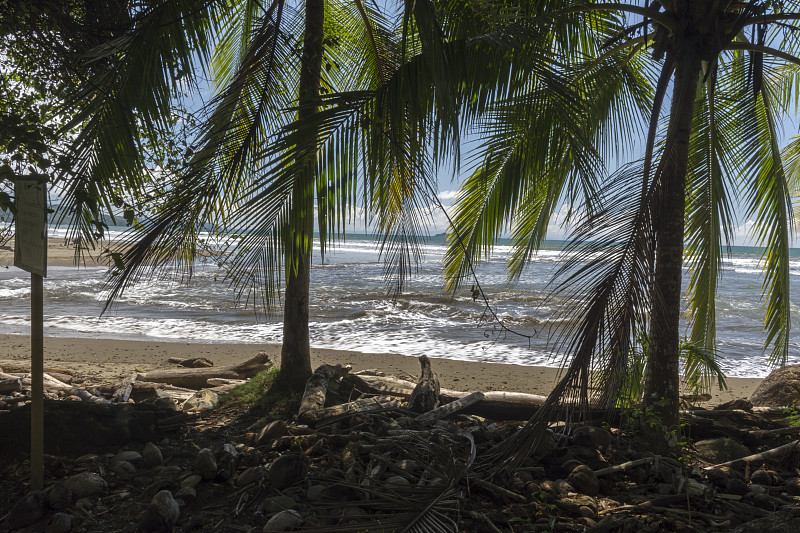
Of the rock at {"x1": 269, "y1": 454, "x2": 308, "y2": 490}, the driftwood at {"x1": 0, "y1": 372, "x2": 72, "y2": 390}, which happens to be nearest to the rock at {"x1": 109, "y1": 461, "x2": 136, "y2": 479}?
the rock at {"x1": 269, "y1": 454, "x2": 308, "y2": 490}

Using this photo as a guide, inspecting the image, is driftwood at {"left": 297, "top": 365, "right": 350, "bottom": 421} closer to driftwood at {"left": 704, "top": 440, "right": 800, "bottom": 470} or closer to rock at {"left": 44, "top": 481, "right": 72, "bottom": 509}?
rock at {"left": 44, "top": 481, "right": 72, "bottom": 509}

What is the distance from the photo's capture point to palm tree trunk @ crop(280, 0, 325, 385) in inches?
117

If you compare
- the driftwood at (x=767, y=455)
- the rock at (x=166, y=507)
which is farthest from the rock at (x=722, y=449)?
the rock at (x=166, y=507)

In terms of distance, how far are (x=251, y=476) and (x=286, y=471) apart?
271mm

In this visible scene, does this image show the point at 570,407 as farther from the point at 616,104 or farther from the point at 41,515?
the point at 616,104

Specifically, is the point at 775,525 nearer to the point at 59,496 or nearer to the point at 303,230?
the point at 303,230

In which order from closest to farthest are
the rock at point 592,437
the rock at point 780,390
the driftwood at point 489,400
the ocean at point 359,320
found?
the rock at point 592,437 < the driftwood at point 489,400 < the rock at point 780,390 < the ocean at point 359,320

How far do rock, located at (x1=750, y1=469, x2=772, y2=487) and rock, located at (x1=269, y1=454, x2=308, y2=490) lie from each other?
269 centimetres

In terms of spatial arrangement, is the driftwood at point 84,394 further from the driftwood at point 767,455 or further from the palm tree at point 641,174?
the driftwood at point 767,455

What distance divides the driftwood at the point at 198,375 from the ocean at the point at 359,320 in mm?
1033

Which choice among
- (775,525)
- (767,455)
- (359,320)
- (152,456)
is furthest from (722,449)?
(359,320)

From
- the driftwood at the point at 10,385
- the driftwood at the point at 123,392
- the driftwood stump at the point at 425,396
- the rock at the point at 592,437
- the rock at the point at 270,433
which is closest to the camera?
the rock at the point at 592,437

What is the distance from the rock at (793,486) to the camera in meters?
2.98

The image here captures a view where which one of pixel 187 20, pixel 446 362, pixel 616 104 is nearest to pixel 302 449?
pixel 187 20
